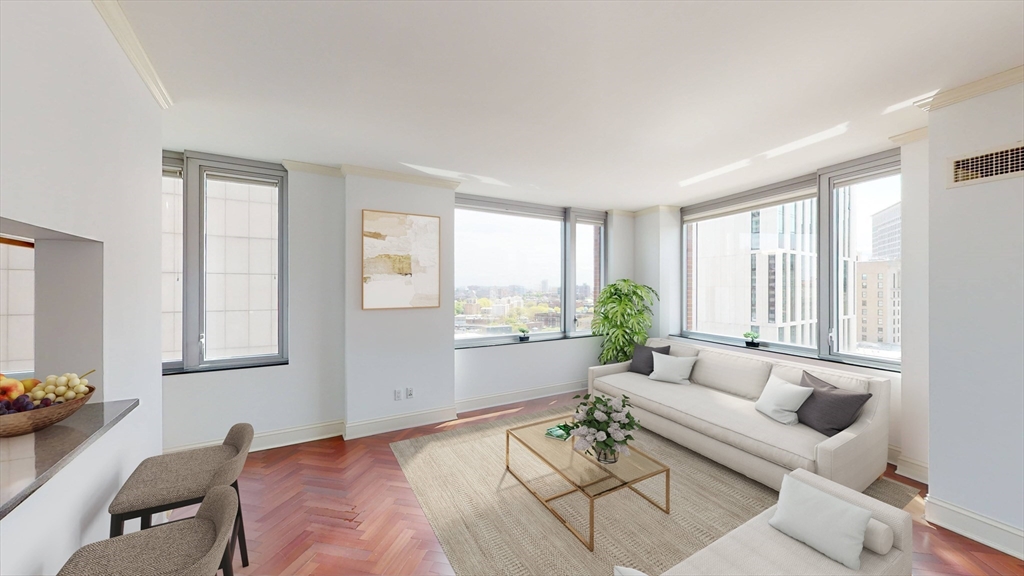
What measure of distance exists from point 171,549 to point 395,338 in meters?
2.66

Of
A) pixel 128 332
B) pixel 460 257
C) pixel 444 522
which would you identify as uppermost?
pixel 460 257

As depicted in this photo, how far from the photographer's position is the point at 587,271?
5512mm

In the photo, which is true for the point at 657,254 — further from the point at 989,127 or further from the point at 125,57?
the point at 125,57

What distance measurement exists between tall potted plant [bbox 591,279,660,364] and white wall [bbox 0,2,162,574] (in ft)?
14.7

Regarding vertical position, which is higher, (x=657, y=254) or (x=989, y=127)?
(x=989, y=127)

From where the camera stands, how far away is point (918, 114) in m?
2.48

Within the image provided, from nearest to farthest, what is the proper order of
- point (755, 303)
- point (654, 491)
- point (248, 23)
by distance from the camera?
1. point (248, 23)
2. point (654, 491)
3. point (755, 303)

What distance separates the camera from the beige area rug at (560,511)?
2045 millimetres

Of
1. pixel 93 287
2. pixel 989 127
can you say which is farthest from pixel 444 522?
pixel 989 127

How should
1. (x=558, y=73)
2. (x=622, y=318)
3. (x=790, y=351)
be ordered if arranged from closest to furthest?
(x=558, y=73) → (x=790, y=351) → (x=622, y=318)

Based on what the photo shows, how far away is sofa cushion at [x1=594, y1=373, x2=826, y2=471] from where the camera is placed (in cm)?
258

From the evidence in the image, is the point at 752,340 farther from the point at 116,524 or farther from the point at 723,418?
the point at 116,524

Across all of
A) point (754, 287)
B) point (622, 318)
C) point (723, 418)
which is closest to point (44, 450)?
point (723, 418)

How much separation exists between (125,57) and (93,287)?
1123 millimetres
